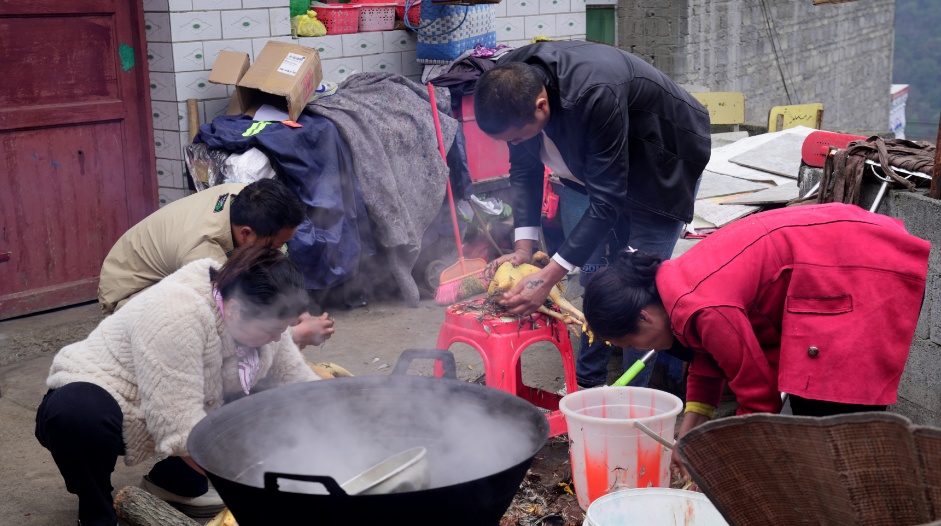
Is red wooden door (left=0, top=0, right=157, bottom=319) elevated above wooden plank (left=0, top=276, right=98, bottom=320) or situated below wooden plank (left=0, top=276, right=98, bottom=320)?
above

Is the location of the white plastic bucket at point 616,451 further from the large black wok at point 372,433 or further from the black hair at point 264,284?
the black hair at point 264,284

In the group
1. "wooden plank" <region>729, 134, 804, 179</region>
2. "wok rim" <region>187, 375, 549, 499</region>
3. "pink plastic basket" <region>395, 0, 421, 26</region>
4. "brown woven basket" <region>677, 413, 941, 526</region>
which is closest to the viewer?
"brown woven basket" <region>677, 413, 941, 526</region>

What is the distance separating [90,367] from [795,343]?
2368 millimetres

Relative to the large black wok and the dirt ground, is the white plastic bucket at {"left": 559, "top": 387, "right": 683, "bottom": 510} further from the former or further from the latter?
the large black wok

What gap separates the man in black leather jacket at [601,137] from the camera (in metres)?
3.81

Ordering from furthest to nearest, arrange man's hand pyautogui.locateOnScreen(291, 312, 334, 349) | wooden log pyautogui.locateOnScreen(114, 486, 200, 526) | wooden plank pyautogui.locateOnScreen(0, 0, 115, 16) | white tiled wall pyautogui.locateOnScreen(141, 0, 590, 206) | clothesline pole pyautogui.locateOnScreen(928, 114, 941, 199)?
white tiled wall pyautogui.locateOnScreen(141, 0, 590, 206)
wooden plank pyautogui.locateOnScreen(0, 0, 115, 16)
clothesline pole pyautogui.locateOnScreen(928, 114, 941, 199)
man's hand pyautogui.locateOnScreen(291, 312, 334, 349)
wooden log pyautogui.locateOnScreen(114, 486, 200, 526)

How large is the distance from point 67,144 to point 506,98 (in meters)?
3.58

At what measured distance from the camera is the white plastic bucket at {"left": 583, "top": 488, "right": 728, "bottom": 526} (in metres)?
3.08

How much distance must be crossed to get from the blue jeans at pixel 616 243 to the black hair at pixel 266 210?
136 centimetres

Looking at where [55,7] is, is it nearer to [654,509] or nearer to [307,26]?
[307,26]

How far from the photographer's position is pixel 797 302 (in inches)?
114

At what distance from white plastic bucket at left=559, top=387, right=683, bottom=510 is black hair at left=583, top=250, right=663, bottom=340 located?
52cm

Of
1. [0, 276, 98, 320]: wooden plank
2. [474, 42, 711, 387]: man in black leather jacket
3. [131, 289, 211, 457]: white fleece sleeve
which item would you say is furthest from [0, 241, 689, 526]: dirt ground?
[131, 289, 211, 457]: white fleece sleeve

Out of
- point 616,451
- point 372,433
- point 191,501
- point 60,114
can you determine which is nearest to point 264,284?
point 372,433
